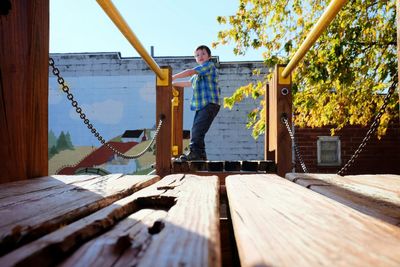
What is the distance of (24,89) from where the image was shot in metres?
1.96

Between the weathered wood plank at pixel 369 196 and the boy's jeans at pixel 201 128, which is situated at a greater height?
the boy's jeans at pixel 201 128

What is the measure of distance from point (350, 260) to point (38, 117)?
1792 mm

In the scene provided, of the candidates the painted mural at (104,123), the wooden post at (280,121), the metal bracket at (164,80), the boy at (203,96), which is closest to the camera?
the wooden post at (280,121)

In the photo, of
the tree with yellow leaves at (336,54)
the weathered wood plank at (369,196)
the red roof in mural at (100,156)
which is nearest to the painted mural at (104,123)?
the red roof in mural at (100,156)

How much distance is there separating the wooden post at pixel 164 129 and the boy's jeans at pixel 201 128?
4.52ft

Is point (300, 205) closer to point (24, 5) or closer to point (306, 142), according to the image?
point (24, 5)

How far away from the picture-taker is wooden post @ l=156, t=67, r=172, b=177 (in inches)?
152

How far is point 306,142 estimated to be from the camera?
1195 centimetres

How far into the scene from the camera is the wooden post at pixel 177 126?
608 cm

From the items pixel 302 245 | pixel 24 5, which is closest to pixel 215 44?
pixel 24 5

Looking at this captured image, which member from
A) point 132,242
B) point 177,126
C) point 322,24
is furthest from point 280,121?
point 132,242

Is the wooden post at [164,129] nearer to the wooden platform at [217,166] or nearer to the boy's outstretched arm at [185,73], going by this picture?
the wooden platform at [217,166]

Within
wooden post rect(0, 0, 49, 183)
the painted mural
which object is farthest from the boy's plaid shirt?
the painted mural

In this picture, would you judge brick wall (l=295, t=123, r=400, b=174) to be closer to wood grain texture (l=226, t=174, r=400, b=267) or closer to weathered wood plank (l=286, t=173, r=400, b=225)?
weathered wood plank (l=286, t=173, r=400, b=225)
